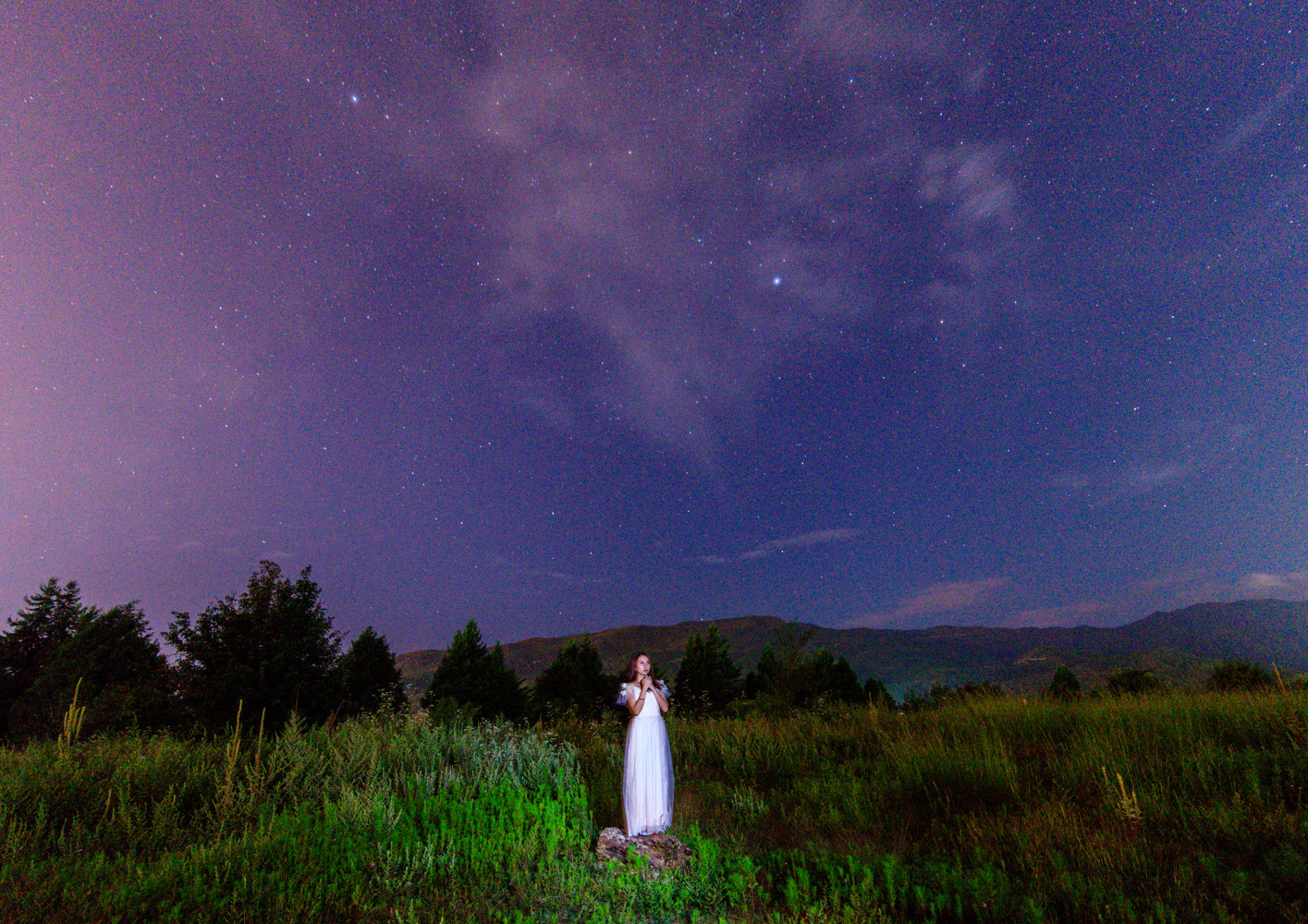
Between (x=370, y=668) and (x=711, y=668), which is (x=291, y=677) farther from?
(x=711, y=668)

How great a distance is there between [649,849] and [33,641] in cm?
3726

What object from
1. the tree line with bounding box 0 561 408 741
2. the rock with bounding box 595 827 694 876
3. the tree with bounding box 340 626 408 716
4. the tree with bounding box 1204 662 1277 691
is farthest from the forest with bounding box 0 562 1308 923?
the tree with bounding box 340 626 408 716

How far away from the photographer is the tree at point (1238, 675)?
12591mm

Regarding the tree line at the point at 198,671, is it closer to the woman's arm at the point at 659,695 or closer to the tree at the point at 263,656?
the tree at the point at 263,656

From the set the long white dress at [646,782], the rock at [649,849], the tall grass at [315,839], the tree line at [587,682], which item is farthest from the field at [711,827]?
the tree line at [587,682]

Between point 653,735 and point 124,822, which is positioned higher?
point 653,735

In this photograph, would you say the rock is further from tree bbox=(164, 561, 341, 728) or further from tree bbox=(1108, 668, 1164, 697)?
tree bbox=(164, 561, 341, 728)

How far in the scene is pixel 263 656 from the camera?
1816cm

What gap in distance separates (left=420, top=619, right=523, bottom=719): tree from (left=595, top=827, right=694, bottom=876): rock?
70.0 feet

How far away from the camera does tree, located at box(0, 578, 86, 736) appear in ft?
81.3

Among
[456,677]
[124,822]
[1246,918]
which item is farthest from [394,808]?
[456,677]

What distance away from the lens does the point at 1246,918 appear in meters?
3.36

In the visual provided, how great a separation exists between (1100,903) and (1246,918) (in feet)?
2.40

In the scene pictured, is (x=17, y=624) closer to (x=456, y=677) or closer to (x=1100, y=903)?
(x=456, y=677)
